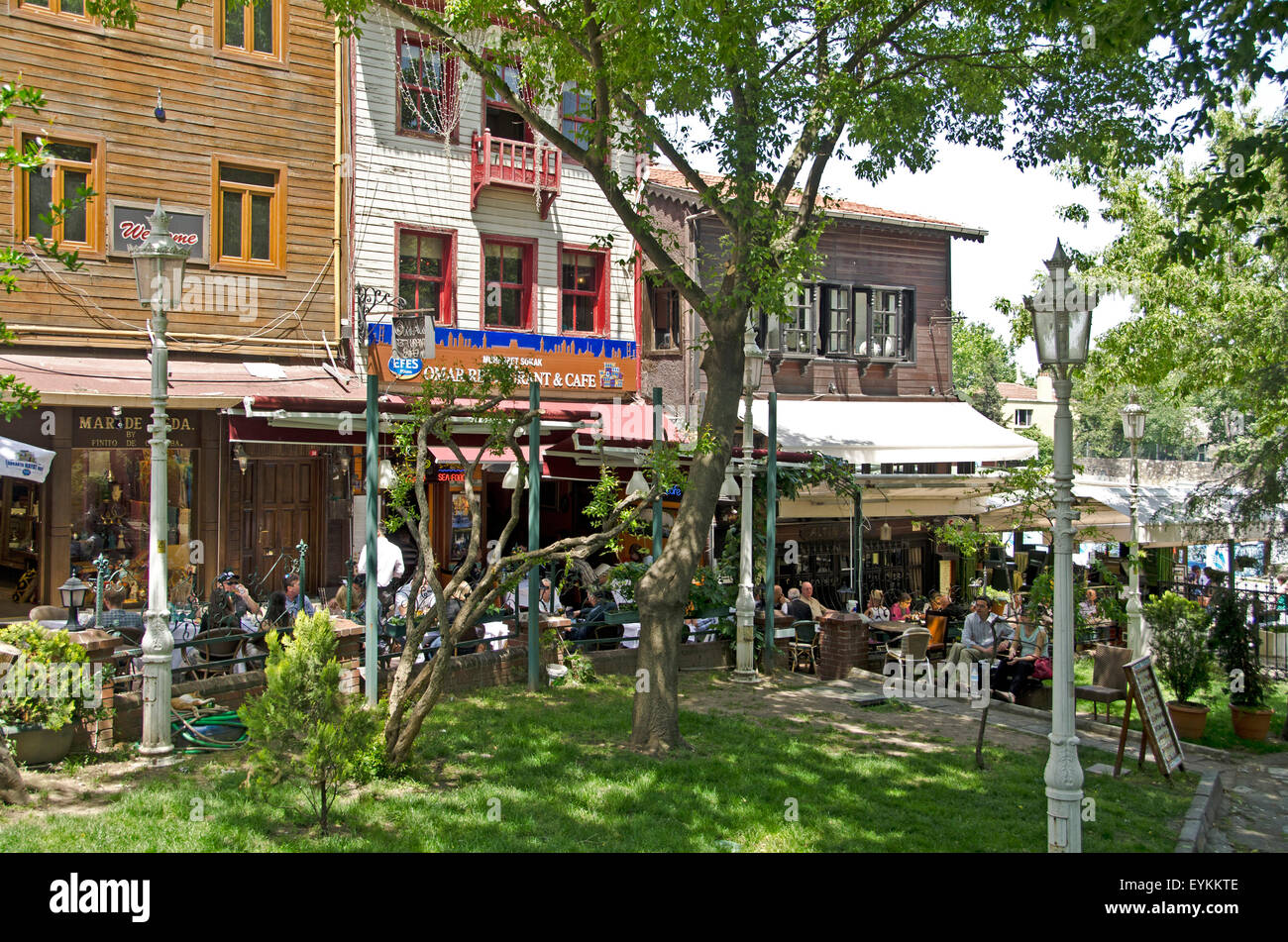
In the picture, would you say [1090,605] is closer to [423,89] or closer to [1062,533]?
[1062,533]

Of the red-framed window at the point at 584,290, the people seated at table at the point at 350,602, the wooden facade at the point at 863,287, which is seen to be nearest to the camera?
the people seated at table at the point at 350,602

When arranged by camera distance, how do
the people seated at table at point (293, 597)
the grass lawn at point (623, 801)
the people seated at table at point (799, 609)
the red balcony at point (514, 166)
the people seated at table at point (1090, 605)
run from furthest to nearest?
the red balcony at point (514, 166)
the people seated at table at point (1090, 605)
the people seated at table at point (799, 609)
the people seated at table at point (293, 597)
the grass lawn at point (623, 801)

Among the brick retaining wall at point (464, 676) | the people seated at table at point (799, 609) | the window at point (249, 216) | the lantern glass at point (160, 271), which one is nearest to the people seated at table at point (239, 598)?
the brick retaining wall at point (464, 676)

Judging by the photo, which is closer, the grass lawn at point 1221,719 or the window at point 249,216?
the grass lawn at point 1221,719

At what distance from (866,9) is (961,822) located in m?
8.46

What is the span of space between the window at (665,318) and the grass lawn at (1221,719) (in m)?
10.5

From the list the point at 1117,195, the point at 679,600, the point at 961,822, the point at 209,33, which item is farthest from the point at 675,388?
the point at 961,822

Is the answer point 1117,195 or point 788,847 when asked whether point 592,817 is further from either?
point 1117,195

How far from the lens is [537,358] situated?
19.2 metres

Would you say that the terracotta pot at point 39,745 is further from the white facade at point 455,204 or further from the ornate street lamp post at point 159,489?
the white facade at point 455,204

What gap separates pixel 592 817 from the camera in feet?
24.3

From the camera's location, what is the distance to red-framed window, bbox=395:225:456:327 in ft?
59.4

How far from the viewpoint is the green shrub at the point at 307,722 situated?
671cm

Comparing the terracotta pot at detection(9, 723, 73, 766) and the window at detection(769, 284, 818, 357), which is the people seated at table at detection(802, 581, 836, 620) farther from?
the terracotta pot at detection(9, 723, 73, 766)
